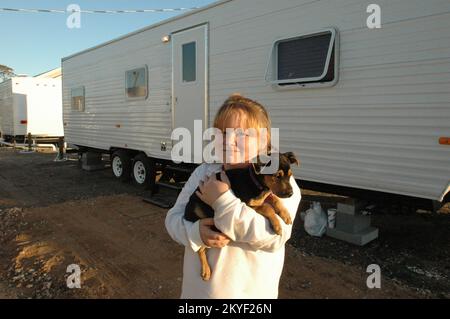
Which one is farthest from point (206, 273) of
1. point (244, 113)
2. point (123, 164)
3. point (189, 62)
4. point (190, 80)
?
point (123, 164)

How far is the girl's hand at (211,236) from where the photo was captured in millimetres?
1479

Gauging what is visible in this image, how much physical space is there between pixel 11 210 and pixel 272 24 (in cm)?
533

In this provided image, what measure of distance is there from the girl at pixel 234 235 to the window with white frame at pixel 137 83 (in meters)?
6.33

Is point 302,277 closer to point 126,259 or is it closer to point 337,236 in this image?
point 337,236

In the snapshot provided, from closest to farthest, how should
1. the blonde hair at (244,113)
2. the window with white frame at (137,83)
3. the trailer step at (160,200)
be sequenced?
1. the blonde hair at (244,113)
2. the trailer step at (160,200)
3. the window with white frame at (137,83)

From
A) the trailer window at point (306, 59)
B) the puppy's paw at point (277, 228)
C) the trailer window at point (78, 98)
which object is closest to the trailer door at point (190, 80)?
the trailer window at point (306, 59)

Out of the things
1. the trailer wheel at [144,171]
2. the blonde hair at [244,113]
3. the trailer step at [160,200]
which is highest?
the blonde hair at [244,113]

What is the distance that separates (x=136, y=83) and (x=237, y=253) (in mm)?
6898

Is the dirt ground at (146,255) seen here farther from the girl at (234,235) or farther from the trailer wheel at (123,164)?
the girl at (234,235)

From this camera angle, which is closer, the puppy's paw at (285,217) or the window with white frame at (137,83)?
the puppy's paw at (285,217)

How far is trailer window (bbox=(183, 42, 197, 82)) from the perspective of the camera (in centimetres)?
641

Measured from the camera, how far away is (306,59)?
181 inches

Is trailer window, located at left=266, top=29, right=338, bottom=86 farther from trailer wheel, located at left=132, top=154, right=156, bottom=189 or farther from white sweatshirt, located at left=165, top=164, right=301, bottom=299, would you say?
trailer wheel, located at left=132, top=154, right=156, bottom=189

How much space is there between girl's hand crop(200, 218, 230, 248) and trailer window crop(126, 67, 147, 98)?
21.2ft
